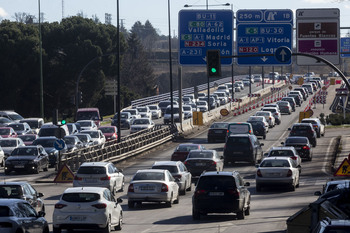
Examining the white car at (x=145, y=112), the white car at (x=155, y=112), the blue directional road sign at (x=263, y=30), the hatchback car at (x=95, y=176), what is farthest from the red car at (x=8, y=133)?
the white car at (x=155, y=112)

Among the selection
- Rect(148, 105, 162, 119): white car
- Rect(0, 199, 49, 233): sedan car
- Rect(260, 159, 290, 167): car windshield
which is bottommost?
Rect(148, 105, 162, 119): white car

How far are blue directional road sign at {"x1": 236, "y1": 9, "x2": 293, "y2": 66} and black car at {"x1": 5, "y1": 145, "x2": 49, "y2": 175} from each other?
43.1 ft

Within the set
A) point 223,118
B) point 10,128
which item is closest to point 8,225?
point 10,128

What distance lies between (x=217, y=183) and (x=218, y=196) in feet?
1.35

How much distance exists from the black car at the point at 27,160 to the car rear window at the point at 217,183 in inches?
732

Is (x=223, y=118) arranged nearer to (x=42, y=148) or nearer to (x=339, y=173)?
(x=42, y=148)

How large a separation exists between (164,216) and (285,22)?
79.8 feet

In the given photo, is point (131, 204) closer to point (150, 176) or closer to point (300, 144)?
point (150, 176)

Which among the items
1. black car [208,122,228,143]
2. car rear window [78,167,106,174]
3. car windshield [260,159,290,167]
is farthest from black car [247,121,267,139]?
car rear window [78,167,106,174]

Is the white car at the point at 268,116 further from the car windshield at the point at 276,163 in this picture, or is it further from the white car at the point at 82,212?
the white car at the point at 82,212

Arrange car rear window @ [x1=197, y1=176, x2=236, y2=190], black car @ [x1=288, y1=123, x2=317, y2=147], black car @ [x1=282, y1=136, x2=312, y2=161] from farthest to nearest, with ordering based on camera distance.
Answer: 1. black car @ [x1=288, y1=123, x2=317, y2=147]
2. black car @ [x1=282, y1=136, x2=312, y2=161]
3. car rear window @ [x1=197, y1=176, x2=236, y2=190]

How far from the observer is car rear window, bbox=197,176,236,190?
82.9ft

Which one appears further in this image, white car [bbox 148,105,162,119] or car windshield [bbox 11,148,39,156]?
white car [bbox 148,105,162,119]

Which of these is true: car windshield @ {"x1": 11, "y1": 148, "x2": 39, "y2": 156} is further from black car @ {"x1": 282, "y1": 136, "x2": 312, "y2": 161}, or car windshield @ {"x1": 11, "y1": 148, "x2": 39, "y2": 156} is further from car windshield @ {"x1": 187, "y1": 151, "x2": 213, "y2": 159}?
black car @ {"x1": 282, "y1": 136, "x2": 312, "y2": 161}
